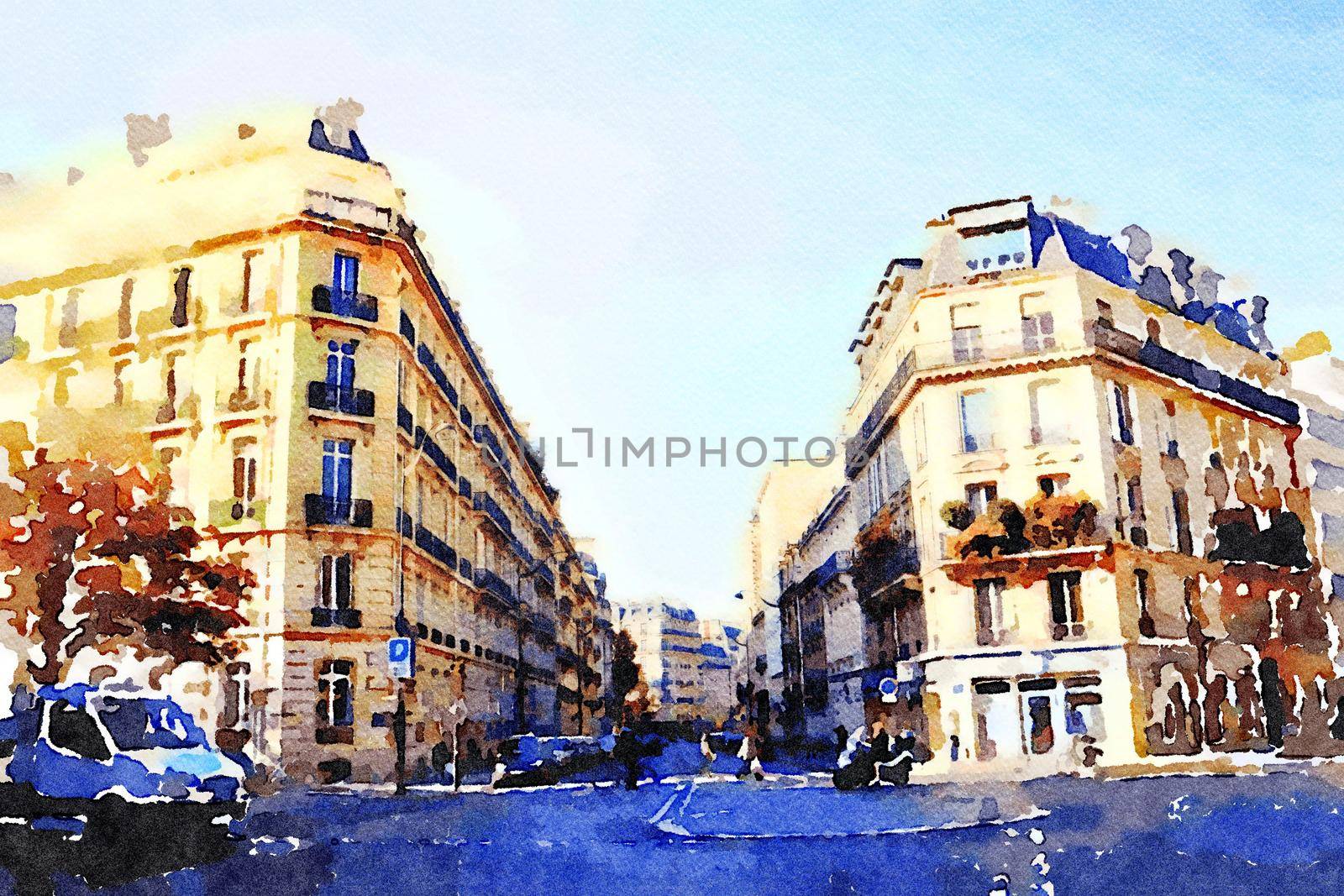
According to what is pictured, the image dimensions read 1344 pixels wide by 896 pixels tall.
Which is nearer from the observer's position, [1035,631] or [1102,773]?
[1102,773]

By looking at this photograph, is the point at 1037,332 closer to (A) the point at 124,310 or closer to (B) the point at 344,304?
(B) the point at 344,304

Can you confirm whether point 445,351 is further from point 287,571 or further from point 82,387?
point 82,387

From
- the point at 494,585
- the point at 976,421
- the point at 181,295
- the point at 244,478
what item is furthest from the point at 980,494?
the point at 181,295

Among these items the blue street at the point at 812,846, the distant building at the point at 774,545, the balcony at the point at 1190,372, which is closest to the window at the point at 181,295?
the blue street at the point at 812,846

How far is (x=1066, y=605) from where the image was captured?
34.7 m

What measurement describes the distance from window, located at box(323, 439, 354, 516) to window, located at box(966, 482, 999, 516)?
55.7ft

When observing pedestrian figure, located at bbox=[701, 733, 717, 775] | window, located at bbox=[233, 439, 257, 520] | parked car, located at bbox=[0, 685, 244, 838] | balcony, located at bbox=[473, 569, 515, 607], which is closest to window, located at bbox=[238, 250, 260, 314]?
window, located at bbox=[233, 439, 257, 520]

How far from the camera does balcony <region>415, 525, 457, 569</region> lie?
107ft

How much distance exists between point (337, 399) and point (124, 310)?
22.9 feet

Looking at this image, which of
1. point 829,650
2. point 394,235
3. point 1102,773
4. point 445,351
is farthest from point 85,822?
point 829,650

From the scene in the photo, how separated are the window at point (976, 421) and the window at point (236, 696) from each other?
20.6 m

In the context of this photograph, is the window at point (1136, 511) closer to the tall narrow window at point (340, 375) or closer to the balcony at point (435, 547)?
the balcony at point (435, 547)

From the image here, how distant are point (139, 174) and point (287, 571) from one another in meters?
9.41

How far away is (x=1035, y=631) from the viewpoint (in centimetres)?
3478
